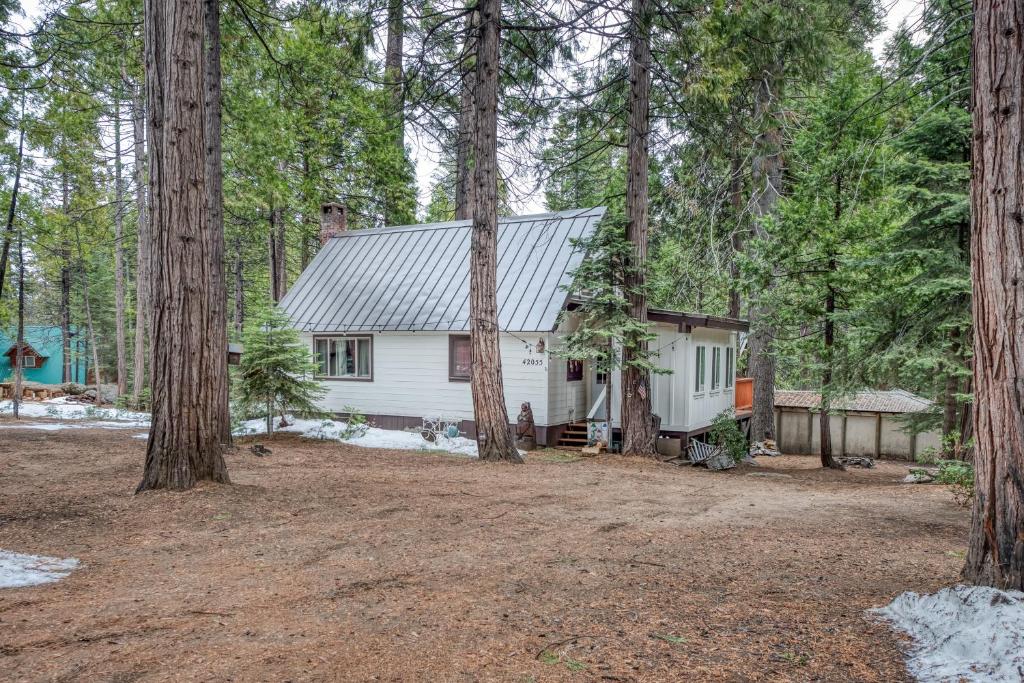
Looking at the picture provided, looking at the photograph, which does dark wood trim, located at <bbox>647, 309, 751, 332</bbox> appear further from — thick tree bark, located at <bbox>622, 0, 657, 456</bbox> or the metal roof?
the metal roof

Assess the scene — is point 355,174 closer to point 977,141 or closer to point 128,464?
point 128,464

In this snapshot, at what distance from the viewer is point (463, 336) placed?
14.7 metres

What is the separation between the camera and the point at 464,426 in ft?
48.5

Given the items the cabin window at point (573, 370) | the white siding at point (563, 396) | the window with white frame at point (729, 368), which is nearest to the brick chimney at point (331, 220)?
the cabin window at point (573, 370)

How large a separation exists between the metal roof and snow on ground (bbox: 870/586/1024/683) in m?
10.3

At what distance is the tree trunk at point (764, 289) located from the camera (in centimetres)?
1303

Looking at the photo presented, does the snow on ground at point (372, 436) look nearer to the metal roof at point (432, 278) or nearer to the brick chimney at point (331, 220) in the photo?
the metal roof at point (432, 278)

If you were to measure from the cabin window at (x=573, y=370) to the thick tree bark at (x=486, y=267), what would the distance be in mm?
4020

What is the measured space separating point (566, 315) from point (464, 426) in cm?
349

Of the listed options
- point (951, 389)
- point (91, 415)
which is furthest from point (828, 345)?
point (91, 415)

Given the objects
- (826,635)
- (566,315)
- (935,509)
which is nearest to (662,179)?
(566,315)

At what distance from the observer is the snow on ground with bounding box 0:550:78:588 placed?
14.0 feet

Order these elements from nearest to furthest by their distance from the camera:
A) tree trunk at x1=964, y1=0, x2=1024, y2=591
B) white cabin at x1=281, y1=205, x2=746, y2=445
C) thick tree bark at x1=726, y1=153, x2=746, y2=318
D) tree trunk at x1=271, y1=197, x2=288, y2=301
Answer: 1. tree trunk at x1=964, y1=0, x2=1024, y2=591
2. thick tree bark at x1=726, y1=153, x2=746, y2=318
3. white cabin at x1=281, y1=205, x2=746, y2=445
4. tree trunk at x1=271, y1=197, x2=288, y2=301

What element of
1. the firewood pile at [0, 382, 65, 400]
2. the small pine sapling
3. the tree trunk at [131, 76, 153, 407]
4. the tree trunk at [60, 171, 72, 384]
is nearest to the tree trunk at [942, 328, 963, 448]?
the small pine sapling
